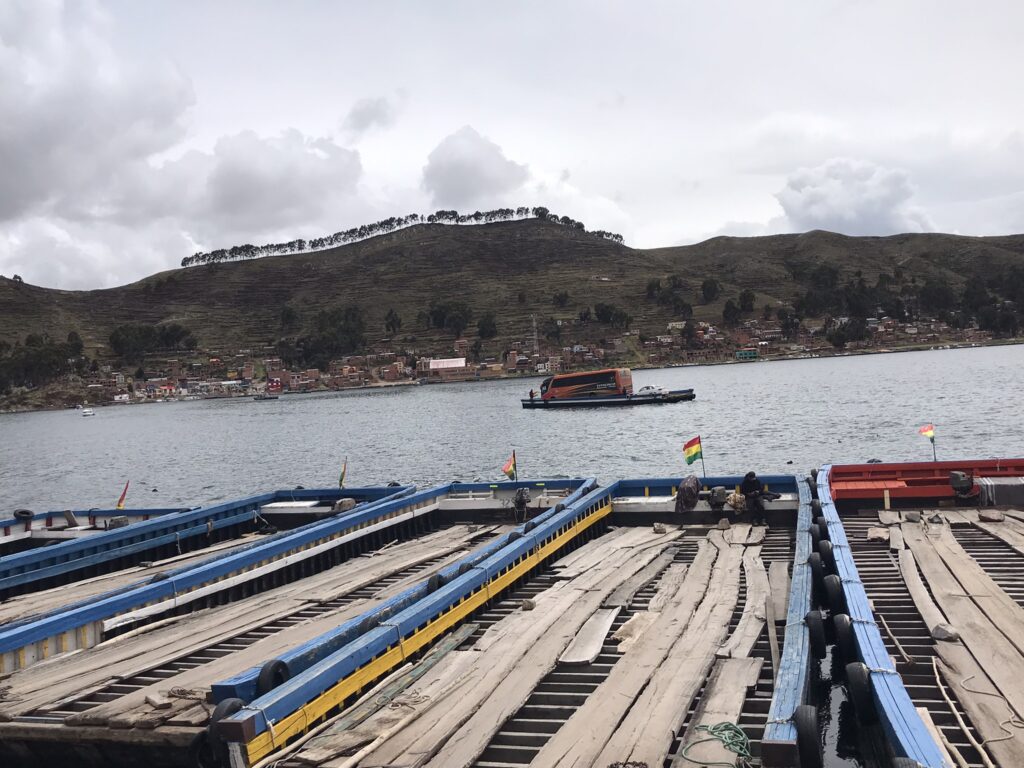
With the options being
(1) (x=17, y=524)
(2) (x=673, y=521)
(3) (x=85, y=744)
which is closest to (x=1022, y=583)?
(2) (x=673, y=521)

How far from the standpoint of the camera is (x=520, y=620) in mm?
12289

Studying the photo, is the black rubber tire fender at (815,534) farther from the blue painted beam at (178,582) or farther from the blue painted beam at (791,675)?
the blue painted beam at (178,582)

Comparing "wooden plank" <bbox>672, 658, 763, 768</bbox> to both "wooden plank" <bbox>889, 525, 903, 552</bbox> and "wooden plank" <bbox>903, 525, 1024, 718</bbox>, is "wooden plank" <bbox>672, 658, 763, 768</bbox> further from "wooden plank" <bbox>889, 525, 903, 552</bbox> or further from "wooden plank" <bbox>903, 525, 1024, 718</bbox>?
"wooden plank" <bbox>889, 525, 903, 552</bbox>

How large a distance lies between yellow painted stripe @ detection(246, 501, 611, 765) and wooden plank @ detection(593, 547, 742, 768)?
2948mm

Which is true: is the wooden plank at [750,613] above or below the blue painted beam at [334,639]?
below

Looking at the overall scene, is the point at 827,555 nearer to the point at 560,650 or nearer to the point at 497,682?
A: the point at 560,650

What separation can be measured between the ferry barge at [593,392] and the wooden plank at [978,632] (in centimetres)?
9558

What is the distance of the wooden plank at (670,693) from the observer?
780cm

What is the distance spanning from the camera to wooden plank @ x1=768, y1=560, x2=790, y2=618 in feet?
40.1

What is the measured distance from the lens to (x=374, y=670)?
10.0 meters

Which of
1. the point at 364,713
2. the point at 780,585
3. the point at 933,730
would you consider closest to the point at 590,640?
the point at 364,713

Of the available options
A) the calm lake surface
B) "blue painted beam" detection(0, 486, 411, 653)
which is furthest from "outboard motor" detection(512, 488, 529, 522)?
the calm lake surface

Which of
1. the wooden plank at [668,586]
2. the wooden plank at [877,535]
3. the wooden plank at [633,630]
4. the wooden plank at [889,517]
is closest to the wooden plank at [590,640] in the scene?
the wooden plank at [633,630]

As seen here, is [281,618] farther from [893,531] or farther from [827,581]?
[893,531]
